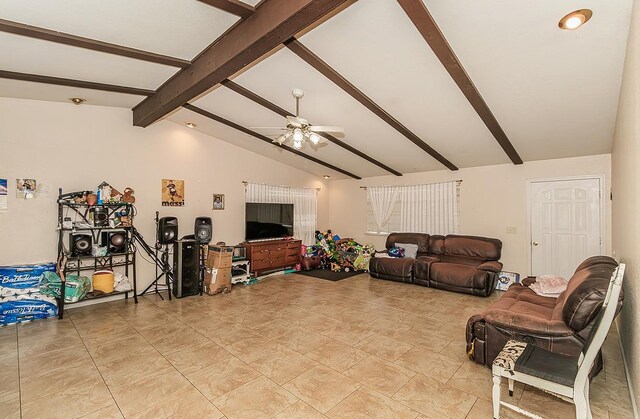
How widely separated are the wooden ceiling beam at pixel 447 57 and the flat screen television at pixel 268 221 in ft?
14.9

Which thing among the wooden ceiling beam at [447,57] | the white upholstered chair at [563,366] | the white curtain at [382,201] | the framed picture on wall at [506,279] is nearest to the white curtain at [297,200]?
the white curtain at [382,201]

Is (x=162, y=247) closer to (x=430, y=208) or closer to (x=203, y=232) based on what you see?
(x=203, y=232)

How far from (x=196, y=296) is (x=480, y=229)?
5435 millimetres

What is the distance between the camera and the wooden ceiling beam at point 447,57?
2232 mm

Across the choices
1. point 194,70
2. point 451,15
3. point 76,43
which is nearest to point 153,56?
point 194,70

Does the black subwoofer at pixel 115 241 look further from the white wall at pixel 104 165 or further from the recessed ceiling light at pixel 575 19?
the recessed ceiling light at pixel 575 19

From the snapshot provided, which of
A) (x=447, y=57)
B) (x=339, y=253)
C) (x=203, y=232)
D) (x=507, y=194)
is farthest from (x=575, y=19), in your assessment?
(x=339, y=253)

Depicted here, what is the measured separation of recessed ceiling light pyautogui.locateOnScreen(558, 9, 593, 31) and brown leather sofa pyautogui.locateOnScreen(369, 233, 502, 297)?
3728 mm

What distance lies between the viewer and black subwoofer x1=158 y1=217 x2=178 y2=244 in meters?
4.91

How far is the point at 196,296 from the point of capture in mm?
4980

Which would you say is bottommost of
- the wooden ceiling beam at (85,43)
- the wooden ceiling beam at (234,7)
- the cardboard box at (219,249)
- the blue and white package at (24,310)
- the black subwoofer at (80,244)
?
the blue and white package at (24,310)

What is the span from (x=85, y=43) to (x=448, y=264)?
19.2 feet

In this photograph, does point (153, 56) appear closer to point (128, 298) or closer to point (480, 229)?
point (128, 298)

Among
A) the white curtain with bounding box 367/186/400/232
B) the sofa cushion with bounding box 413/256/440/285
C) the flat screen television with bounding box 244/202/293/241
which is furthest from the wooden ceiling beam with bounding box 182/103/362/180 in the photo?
the sofa cushion with bounding box 413/256/440/285
